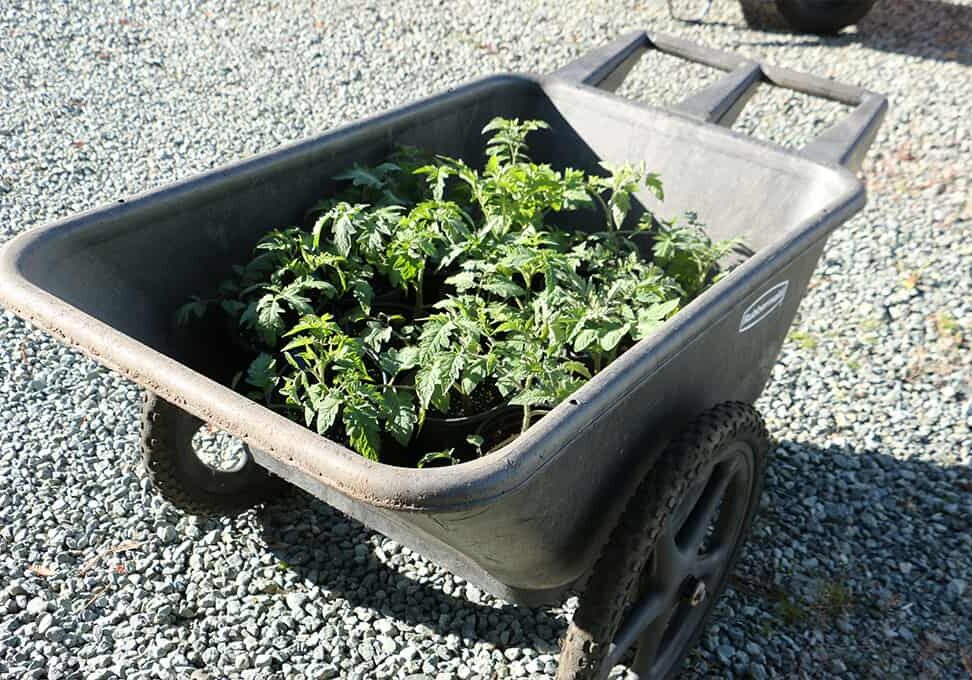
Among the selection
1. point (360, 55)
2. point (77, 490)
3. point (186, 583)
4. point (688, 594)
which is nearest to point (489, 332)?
point (688, 594)

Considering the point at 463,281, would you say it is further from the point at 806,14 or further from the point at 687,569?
the point at 806,14

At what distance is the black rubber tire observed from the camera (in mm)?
5195

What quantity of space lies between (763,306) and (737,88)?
0.84 m

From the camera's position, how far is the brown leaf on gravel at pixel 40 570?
2.09 metres

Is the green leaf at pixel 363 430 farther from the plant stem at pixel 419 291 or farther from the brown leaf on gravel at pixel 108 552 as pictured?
the brown leaf on gravel at pixel 108 552

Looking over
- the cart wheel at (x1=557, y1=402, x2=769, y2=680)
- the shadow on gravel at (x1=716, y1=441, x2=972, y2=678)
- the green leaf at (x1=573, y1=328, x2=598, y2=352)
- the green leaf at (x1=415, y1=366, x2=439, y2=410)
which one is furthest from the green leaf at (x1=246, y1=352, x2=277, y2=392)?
the shadow on gravel at (x1=716, y1=441, x2=972, y2=678)

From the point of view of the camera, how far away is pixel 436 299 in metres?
2.00

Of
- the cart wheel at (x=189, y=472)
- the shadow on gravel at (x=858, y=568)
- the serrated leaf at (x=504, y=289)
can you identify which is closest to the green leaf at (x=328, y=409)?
the serrated leaf at (x=504, y=289)

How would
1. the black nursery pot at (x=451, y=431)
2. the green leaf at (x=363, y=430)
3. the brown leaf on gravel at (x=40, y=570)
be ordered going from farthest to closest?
the brown leaf on gravel at (x=40, y=570)
the black nursery pot at (x=451, y=431)
the green leaf at (x=363, y=430)

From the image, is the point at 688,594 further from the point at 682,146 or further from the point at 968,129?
the point at 968,129

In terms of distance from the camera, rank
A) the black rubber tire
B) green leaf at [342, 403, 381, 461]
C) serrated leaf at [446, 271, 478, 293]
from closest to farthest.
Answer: green leaf at [342, 403, 381, 461] → serrated leaf at [446, 271, 478, 293] → the black rubber tire

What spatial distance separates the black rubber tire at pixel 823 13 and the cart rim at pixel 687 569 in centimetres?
415

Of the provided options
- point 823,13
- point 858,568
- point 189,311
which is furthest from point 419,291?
point 823,13

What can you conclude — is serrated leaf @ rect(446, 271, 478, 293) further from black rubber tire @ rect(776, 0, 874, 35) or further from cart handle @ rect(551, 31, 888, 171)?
black rubber tire @ rect(776, 0, 874, 35)
